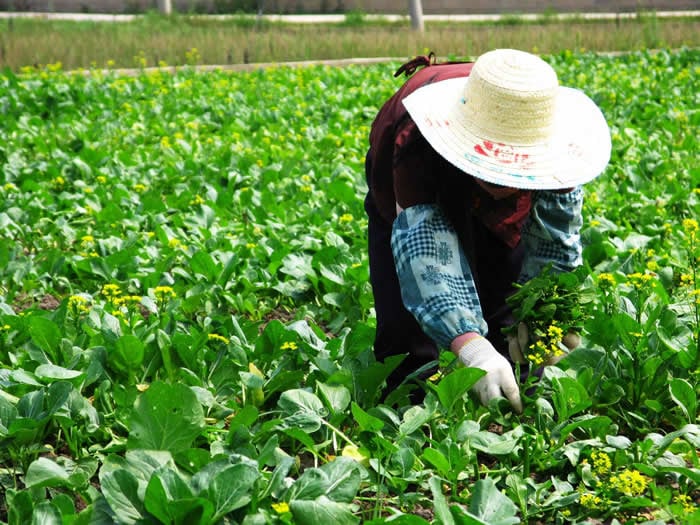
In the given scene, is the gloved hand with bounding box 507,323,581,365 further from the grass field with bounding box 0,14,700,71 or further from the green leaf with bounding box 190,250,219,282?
the grass field with bounding box 0,14,700,71

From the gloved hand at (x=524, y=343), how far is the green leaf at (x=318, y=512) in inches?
31.7

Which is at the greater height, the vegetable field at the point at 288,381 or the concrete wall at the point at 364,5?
the vegetable field at the point at 288,381

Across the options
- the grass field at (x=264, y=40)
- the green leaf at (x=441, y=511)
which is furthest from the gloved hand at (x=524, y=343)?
the grass field at (x=264, y=40)

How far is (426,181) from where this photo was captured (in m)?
2.55

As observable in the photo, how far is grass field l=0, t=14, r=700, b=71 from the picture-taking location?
10.5 m

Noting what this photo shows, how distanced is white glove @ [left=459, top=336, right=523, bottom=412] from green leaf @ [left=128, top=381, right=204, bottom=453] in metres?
0.66

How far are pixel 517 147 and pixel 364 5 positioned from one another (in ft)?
55.9

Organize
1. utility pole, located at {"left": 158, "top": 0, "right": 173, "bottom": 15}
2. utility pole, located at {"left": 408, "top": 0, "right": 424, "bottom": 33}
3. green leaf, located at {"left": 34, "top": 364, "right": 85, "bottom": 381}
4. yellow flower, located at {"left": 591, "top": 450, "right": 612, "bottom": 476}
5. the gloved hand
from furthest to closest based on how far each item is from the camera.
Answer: utility pole, located at {"left": 158, "top": 0, "right": 173, "bottom": 15} → utility pole, located at {"left": 408, "top": 0, "right": 424, "bottom": 33} → the gloved hand → green leaf, located at {"left": 34, "top": 364, "right": 85, "bottom": 381} → yellow flower, located at {"left": 591, "top": 450, "right": 612, "bottom": 476}

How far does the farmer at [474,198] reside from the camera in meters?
2.31

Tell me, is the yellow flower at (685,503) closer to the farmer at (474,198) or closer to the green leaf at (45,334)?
the farmer at (474,198)

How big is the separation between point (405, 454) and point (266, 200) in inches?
115

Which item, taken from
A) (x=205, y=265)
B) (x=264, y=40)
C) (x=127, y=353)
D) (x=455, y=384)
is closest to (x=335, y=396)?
(x=455, y=384)

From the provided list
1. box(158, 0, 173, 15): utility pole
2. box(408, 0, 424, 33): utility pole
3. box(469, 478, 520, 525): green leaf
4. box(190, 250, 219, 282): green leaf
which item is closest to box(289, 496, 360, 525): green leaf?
box(469, 478, 520, 525): green leaf

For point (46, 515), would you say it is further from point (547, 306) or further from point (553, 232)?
point (553, 232)
